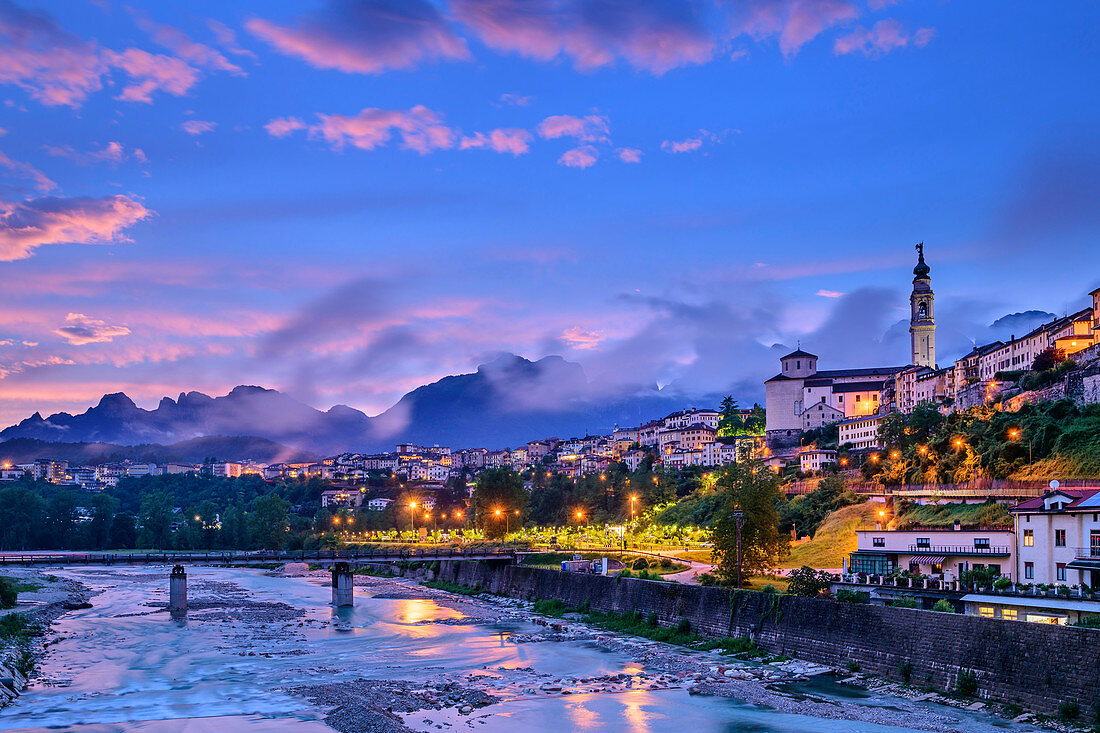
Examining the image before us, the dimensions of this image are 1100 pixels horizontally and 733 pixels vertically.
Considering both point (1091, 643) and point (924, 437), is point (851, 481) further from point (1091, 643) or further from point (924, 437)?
point (1091, 643)

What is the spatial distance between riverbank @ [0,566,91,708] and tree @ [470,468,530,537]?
4432 cm

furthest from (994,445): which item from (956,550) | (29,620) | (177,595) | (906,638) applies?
(29,620)

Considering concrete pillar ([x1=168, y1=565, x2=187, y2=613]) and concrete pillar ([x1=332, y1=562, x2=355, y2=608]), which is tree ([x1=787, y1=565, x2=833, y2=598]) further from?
concrete pillar ([x1=168, y1=565, x2=187, y2=613])

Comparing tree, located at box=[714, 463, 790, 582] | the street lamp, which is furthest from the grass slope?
the street lamp

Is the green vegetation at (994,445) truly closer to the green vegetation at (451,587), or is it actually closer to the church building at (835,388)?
Result: the green vegetation at (451,587)

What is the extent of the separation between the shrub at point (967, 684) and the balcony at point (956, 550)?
12.2 metres

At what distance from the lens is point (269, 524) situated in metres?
136

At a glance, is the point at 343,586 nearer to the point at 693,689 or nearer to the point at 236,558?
the point at 236,558

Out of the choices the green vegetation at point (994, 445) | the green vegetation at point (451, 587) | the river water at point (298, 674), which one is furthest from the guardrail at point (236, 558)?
the green vegetation at point (994, 445)

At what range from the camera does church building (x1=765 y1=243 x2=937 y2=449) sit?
418 feet

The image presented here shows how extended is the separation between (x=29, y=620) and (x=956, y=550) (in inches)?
1941

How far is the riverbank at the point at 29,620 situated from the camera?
33.3m

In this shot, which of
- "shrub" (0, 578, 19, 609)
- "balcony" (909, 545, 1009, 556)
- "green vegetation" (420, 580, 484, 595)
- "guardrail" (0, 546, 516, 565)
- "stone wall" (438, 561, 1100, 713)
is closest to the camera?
"stone wall" (438, 561, 1100, 713)

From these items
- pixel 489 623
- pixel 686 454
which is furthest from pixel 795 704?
pixel 686 454
